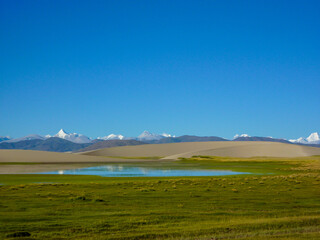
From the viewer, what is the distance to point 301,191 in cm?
3784

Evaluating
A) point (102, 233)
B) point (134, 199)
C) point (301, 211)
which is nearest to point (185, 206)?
point (134, 199)

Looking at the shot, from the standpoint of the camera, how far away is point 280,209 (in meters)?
26.5

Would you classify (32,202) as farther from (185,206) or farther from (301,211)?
(301,211)

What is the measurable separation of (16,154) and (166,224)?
14065 centimetres

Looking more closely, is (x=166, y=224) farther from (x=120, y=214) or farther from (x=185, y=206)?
(x=185, y=206)

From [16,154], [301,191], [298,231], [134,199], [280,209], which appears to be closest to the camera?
[298,231]

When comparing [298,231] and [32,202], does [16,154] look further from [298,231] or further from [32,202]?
[298,231]

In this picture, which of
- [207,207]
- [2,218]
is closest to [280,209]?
[207,207]

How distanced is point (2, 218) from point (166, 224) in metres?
9.85

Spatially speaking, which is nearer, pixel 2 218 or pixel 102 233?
pixel 102 233

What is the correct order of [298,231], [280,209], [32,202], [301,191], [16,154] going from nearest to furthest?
[298,231], [280,209], [32,202], [301,191], [16,154]

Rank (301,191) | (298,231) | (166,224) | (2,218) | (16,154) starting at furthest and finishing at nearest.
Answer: (16,154) → (301,191) → (2,218) → (166,224) → (298,231)

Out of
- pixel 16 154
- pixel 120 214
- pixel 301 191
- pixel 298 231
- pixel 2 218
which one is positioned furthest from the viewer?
pixel 16 154

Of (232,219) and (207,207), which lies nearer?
(232,219)
